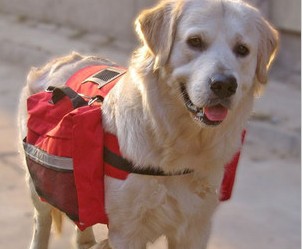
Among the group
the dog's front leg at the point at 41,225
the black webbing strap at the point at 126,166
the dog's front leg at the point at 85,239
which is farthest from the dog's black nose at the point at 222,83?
the dog's front leg at the point at 85,239

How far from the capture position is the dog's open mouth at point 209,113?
3.35 metres

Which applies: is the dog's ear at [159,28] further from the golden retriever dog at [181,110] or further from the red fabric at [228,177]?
the red fabric at [228,177]

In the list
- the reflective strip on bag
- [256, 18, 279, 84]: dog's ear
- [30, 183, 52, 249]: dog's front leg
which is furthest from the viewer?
[30, 183, 52, 249]: dog's front leg

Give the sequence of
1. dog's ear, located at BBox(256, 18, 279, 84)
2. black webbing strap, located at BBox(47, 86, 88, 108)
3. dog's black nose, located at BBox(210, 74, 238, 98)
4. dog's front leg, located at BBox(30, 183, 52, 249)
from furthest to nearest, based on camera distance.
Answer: dog's front leg, located at BBox(30, 183, 52, 249)
black webbing strap, located at BBox(47, 86, 88, 108)
dog's ear, located at BBox(256, 18, 279, 84)
dog's black nose, located at BBox(210, 74, 238, 98)

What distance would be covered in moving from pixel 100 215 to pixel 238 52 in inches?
38.4

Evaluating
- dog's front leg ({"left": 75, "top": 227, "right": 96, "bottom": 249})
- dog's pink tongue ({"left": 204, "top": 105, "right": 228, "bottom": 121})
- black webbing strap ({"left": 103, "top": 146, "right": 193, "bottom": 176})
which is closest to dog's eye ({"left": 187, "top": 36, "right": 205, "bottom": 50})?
dog's pink tongue ({"left": 204, "top": 105, "right": 228, "bottom": 121})

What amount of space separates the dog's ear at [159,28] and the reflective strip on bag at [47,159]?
65cm

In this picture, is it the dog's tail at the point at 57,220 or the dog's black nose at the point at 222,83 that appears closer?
the dog's black nose at the point at 222,83

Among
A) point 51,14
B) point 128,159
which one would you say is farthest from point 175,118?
point 51,14

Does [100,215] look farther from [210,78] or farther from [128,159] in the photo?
[210,78]

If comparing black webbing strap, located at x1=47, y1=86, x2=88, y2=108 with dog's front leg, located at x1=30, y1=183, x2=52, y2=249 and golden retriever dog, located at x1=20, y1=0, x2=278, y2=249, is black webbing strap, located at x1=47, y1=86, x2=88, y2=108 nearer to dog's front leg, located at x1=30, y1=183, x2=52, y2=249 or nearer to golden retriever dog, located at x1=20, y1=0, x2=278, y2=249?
golden retriever dog, located at x1=20, y1=0, x2=278, y2=249

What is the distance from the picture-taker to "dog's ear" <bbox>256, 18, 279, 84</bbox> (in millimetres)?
3551

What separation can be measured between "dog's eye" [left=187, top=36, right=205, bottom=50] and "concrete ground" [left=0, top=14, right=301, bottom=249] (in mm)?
1511

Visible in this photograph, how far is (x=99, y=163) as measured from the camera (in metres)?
3.62
